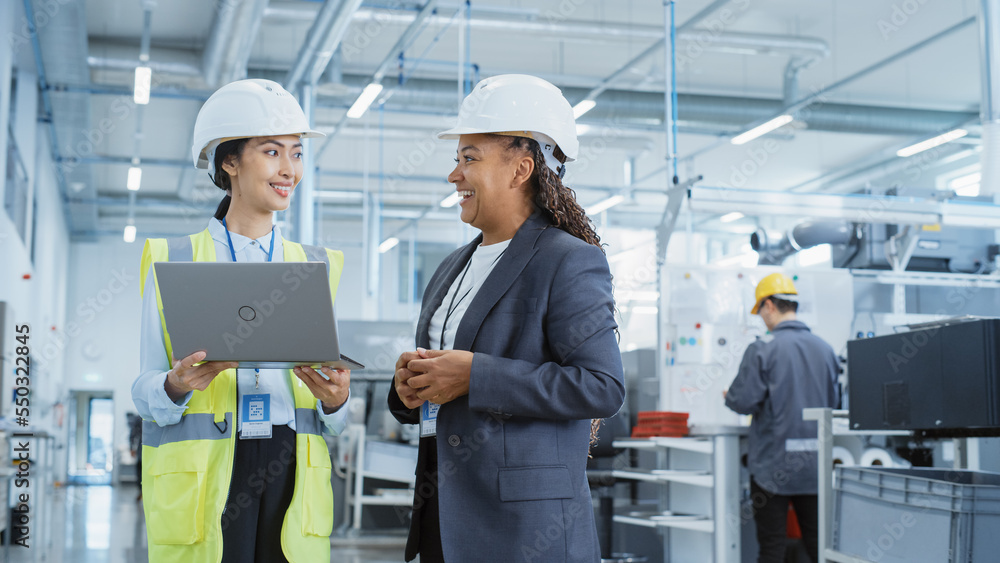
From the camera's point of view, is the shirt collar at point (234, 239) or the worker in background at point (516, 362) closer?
the worker in background at point (516, 362)

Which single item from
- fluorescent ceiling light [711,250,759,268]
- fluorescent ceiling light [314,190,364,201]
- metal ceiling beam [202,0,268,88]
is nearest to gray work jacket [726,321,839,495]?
metal ceiling beam [202,0,268,88]

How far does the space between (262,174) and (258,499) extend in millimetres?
601

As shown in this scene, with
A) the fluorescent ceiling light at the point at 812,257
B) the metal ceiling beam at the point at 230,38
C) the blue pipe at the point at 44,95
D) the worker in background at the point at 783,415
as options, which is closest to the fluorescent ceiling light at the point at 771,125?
the worker in background at the point at 783,415

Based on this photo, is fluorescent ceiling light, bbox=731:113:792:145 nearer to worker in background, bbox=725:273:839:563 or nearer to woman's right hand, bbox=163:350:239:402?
worker in background, bbox=725:273:839:563

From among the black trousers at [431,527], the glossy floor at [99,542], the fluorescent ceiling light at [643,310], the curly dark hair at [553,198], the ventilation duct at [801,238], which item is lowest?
the glossy floor at [99,542]

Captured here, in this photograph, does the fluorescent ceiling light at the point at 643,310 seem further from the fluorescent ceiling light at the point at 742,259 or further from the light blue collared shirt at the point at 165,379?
the light blue collared shirt at the point at 165,379

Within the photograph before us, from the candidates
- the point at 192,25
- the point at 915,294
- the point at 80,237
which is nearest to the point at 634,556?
the point at 915,294

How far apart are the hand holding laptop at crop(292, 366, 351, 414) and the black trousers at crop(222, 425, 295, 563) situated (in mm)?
101

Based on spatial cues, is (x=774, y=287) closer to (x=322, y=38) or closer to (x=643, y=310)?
(x=322, y=38)

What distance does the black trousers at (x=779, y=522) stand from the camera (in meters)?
4.46

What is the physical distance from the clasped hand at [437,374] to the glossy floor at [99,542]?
15.8ft

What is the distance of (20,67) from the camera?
1019 centimetres

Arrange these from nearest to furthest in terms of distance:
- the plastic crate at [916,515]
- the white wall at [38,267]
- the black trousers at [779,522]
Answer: the plastic crate at [916,515] < the black trousers at [779,522] < the white wall at [38,267]

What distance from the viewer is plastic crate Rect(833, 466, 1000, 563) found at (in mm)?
2516
